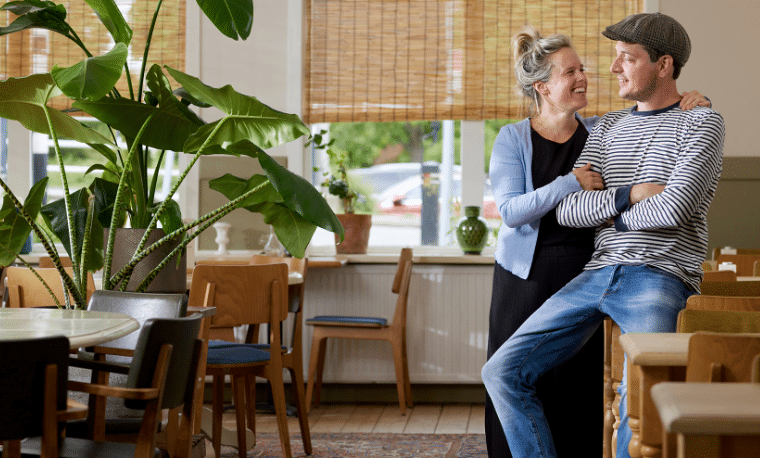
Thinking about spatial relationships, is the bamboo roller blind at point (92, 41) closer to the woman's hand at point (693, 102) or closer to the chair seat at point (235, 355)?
the chair seat at point (235, 355)

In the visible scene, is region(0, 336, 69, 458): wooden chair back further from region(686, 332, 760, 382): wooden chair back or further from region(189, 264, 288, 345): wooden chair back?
region(189, 264, 288, 345): wooden chair back

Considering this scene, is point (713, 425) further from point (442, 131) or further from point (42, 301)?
point (442, 131)

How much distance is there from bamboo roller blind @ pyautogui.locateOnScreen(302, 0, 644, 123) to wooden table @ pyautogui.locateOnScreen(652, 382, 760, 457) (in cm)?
381

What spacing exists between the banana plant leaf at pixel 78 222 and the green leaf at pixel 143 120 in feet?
0.96

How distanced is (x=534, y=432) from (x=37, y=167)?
4.11 meters

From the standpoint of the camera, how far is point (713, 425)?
84cm

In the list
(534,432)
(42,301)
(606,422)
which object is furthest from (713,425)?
(42,301)

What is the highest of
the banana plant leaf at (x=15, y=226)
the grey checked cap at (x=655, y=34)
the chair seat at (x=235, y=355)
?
the grey checked cap at (x=655, y=34)

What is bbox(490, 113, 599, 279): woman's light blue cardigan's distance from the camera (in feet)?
7.70

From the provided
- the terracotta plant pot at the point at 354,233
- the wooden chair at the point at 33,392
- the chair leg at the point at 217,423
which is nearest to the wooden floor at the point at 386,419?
the chair leg at the point at 217,423

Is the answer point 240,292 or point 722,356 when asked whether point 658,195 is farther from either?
point 240,292

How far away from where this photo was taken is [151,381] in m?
1.58

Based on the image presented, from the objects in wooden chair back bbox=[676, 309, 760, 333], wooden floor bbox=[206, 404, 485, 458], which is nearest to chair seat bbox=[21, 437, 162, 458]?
wooden chair back bbox=[676, 309, 760, 333]

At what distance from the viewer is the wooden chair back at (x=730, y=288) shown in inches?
85.7
